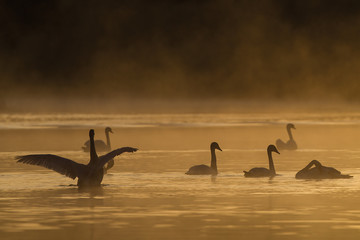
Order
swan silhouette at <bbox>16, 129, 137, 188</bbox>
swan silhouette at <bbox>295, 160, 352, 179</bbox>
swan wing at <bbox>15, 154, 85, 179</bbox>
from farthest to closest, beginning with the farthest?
swan silhouette at <bbox>295, 160, 352, 179</bbox>
swan wing at <bbox>15, 154, 85, 179</bbox>
swan silhouette at <bbox>16, 129, 137, 188</bbox>

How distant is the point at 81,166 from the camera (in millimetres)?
24453

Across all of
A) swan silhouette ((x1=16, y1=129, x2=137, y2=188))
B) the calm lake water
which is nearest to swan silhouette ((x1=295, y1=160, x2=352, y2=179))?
the calm lake water

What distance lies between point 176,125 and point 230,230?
116 ft

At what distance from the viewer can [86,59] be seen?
158m

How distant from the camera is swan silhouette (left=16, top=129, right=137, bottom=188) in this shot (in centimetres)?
2406

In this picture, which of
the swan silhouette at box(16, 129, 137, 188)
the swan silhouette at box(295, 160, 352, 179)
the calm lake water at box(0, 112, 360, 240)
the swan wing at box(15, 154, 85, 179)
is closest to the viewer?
the calm lake water at box(0, 112, 360, 240)

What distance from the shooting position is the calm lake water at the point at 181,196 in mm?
17984

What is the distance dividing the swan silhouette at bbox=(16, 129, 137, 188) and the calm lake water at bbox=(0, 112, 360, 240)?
336mm

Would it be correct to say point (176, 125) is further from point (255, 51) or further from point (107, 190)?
point (255, 51)

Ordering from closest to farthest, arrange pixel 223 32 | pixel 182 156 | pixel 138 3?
pixel 182 156 → pixel 223 32 → pixel 138 3

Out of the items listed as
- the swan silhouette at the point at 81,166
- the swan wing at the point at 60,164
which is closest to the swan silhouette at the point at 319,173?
the swan silhouette at the point at 81,166

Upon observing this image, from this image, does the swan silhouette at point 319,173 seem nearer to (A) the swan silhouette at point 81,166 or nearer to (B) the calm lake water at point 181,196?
(B) the calm lake water at point 181,196

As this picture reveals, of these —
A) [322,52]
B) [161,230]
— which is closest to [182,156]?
[161,230]

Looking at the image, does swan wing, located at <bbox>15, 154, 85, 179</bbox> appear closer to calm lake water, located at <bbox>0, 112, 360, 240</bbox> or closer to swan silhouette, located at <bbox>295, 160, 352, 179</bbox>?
calm lake water, located at <bbox>0, 112, 360, 240</bbox>
